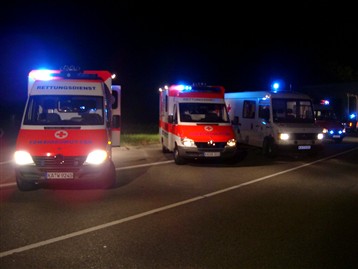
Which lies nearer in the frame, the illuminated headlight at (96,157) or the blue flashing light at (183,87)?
the illuminated headlight at (96,157)

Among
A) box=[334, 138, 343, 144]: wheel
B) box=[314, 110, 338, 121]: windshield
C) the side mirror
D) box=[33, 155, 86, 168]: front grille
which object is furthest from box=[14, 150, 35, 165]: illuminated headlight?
box=[314, 110, 338, 121]: windshield

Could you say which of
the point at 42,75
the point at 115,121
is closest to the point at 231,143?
the point at 115,121

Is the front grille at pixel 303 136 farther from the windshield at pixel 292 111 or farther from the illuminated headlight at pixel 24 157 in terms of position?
the illuminated headlight at pixel 24 157

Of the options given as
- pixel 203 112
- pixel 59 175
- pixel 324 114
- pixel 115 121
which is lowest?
pixel 59 175

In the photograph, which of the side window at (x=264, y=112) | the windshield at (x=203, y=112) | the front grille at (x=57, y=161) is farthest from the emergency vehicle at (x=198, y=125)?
the front grille at (x=57, y=161)

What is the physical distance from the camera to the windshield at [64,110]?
10336 millimetres

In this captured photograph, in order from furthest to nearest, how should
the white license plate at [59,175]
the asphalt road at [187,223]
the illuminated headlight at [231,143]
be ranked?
the illuminated headlight at [231,143] → the white license plate at [59,175] → the asphalt road at [187,223]

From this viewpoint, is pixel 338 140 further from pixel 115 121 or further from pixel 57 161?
pixel 57 161

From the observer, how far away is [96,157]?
9656mm

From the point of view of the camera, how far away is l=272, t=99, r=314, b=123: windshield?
56.0 ft

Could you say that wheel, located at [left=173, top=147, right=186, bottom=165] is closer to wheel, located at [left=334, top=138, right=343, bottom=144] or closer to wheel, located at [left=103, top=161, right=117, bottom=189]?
wheel, located at [left=103, top=161, right=117, bottom=189]

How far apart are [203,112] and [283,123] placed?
3.28 m

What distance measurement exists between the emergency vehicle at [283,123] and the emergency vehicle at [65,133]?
6.56m

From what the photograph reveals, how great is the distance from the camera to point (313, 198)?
9.70 meters
